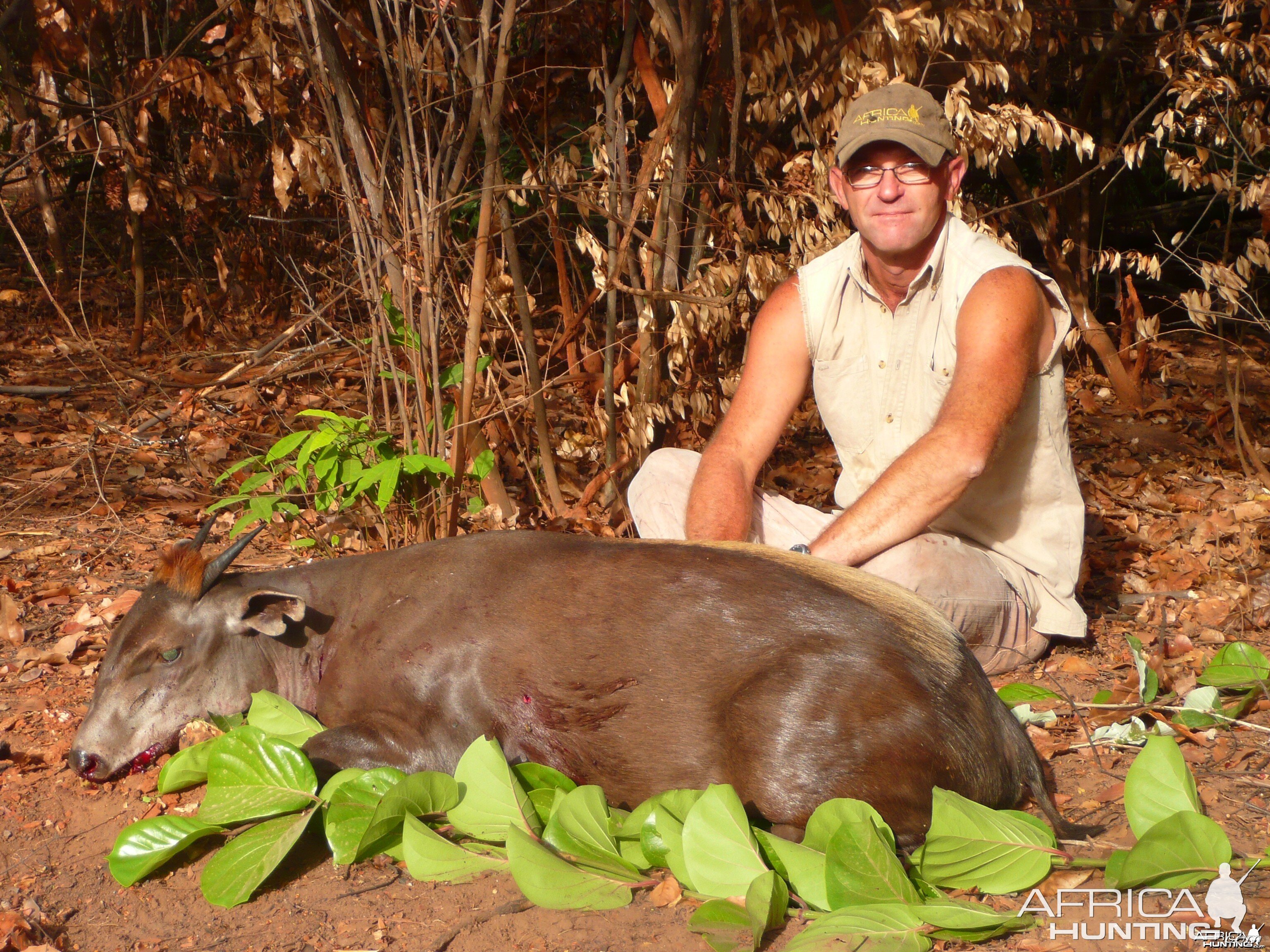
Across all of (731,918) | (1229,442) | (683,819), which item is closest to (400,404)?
(683,819)

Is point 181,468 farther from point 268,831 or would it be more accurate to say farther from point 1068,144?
point 1068,144

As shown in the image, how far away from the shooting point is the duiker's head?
3.54m

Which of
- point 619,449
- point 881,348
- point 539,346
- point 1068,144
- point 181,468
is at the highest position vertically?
point 1068,144

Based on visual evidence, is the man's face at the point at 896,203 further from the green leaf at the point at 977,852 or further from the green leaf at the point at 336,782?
the green leaf at the point at 336,782

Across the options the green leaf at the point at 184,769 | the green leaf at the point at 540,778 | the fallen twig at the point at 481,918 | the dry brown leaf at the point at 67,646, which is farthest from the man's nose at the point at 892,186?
the dry brown leaf at the point at 67,646

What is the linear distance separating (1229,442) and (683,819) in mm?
5110

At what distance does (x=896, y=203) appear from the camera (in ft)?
13.0

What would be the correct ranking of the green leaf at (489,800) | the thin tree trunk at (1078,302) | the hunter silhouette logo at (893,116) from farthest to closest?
the thin tree trunk at (1078,302)
the hunter silhouette logo at (893,116)
the green leaf at (489,800)

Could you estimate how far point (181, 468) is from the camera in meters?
6.22

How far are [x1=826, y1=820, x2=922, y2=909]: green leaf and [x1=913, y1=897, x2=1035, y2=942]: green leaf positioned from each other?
0.24 feet

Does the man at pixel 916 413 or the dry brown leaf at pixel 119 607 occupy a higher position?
the man at pixel 916 413

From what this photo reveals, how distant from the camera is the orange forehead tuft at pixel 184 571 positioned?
3721 millimetres

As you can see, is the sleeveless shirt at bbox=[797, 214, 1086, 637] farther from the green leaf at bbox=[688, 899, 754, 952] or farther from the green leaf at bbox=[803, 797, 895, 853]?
the green leaf at bbox=[688, 899, 754, 952]

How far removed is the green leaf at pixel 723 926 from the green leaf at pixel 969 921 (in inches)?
14.7
